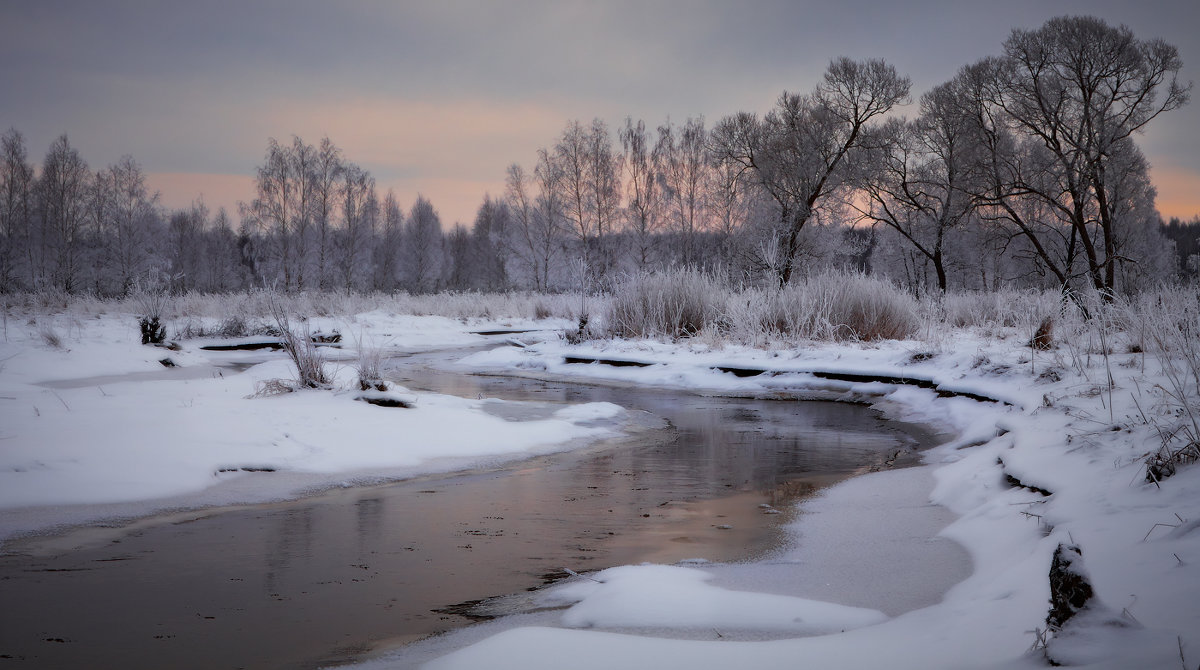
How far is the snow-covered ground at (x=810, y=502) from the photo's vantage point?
163 centimetres

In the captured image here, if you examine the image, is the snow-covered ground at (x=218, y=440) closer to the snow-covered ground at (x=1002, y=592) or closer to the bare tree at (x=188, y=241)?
the snow-covered ground at (x=1002, y=592)

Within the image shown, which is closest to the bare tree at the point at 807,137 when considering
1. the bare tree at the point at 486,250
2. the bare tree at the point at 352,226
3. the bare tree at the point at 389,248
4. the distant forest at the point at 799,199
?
the distant forest at the point at 799,199

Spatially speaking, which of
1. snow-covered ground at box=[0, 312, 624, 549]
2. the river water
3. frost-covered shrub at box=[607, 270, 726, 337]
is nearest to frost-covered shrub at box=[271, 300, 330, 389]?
snow-covered ground at box=[0, 312, 624, 549]

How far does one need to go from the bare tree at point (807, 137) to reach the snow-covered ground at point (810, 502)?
14451 millimetres

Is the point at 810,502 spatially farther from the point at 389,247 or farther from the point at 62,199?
the point at 389,247

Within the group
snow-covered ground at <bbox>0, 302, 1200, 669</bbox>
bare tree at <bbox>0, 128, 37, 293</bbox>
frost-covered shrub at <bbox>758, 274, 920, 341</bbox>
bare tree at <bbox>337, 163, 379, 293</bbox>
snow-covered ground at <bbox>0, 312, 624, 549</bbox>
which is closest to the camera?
snow-covered ground at <bbox>0, 302, 1200, 669</bbox>

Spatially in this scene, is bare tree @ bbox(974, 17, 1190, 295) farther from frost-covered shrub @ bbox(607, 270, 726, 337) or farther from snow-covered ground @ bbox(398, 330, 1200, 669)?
snow-covered ground @ bbox(398, 330, 1200, 669)

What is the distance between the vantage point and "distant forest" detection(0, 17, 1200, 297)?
1595cm

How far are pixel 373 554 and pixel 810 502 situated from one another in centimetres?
208

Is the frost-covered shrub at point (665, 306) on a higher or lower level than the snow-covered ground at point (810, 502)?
higher

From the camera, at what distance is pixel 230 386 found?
5.99 m

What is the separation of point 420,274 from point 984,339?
50926 millimetres

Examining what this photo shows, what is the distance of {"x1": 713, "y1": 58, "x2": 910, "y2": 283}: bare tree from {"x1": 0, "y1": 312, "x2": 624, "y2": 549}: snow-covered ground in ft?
53.3

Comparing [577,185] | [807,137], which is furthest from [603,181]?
[807,137]
